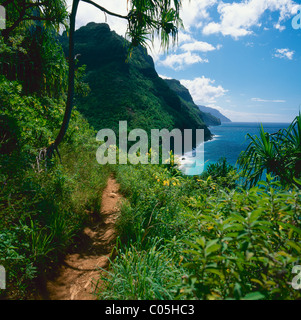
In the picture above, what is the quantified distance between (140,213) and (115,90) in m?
36.7

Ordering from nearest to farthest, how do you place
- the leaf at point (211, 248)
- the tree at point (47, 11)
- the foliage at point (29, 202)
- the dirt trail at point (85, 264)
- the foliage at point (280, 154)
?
Answer: the leaf at point (211, 248), the foliage at point (29, 202), the dirt trail at point (85, 264), the foliage at point (280, 154), the tree at point (47, 11)

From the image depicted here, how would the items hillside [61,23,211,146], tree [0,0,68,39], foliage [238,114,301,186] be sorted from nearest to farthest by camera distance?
foliage [238,114,301,186], tree [0,0,68,39], hillside [61,23,211,146]

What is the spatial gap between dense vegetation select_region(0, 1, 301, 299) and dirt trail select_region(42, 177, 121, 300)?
17 cm

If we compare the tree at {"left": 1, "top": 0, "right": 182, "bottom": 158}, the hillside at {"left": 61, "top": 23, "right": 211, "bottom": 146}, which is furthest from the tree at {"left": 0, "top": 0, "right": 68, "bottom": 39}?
the hillside at {"left": 61, "top": 23, "right": 211, "bottom": 146}

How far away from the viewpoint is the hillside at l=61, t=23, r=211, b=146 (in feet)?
102

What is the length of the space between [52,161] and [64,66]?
2799mm

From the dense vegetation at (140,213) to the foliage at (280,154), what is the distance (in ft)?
0.06

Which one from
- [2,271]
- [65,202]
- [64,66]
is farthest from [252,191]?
[64,66]

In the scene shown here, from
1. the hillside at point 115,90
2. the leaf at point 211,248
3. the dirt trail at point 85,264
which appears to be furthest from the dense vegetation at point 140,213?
the hillside at point 115,90

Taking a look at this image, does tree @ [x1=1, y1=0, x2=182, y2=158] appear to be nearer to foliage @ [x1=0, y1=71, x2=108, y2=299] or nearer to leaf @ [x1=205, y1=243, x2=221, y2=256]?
foliage @ [x1=0, y1=71, x2=108, y2=299]

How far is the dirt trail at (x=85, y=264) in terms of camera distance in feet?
6.68

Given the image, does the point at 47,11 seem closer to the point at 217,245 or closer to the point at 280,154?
the point at 217,245

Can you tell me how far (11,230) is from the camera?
78.6 inches

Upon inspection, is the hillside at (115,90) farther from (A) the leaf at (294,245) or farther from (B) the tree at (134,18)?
(A) the leaf at (294,245)
